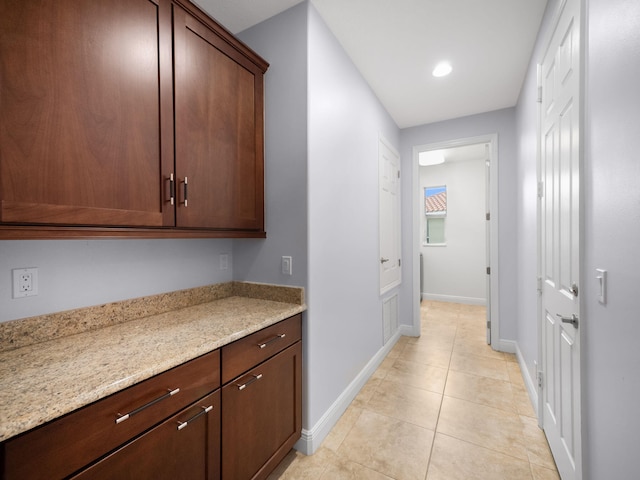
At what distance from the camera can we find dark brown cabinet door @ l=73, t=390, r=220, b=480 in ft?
2.78

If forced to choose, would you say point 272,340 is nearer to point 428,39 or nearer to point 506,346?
point 428,39

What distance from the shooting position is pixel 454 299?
5293 millimetres

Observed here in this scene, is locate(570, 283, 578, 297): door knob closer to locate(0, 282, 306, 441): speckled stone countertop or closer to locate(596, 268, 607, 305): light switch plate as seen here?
locate(596, 268, 607, 305): light switch plate

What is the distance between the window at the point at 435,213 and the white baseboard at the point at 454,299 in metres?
1.01

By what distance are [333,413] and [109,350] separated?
1.46m

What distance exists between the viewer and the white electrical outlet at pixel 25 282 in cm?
110

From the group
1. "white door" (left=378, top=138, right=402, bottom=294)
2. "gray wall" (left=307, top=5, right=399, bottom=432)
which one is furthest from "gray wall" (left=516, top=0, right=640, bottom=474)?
"white door" (left=378, top=138, right=402, bottom=294)

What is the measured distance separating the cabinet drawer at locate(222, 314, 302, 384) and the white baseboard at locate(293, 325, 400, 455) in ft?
1.97

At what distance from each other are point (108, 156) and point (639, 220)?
1.73m

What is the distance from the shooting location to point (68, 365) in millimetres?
930

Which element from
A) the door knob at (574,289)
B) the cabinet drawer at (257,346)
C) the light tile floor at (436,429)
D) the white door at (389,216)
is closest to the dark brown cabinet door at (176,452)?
the cabinet drawer at (257,346)

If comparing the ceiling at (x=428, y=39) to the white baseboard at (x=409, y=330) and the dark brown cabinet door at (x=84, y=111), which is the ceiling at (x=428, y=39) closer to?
the dark brown cabinet door at (x=84, y=111)

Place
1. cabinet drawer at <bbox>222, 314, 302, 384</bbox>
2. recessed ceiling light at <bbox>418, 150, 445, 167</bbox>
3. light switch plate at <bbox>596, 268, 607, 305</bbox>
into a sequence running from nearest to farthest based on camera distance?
light switch plate at <bbox>596, 268, 607, 305</bbox> < cabinet drawer at <bbox>222, 314, 302, 384</bbox> < recessed ceiling light at <bbox>418, 150, 445, 167</bbox>

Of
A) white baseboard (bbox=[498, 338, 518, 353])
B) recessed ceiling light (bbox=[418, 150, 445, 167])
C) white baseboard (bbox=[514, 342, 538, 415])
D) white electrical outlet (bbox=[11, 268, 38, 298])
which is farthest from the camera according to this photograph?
recessed ceiling light (bbox=[418, 150, 445, 167])
